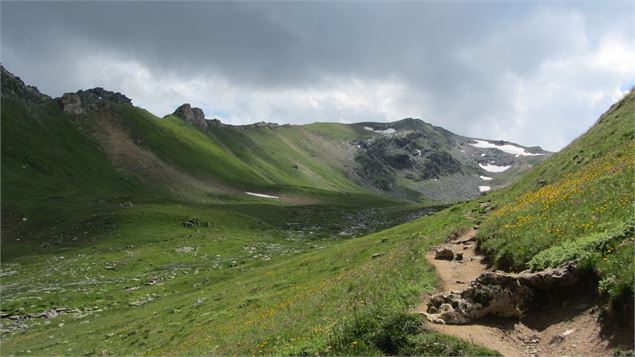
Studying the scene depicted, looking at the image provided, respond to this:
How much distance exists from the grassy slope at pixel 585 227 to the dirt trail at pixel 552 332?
1208 mm

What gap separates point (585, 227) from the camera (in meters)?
19.3

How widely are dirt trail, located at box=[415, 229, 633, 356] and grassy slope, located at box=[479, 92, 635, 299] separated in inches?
47.6

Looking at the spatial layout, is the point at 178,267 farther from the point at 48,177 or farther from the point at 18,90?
the point at 18,90

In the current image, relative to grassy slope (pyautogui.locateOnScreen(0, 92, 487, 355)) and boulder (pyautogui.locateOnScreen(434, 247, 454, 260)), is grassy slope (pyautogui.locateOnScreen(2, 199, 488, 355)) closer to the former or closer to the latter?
grassy slope (pyautogui.locateOnScreen(0, 92, 487, 355))

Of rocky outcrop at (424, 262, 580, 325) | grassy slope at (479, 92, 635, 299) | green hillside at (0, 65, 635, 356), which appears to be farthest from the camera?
green hillside at (0, 65, 635, 356)

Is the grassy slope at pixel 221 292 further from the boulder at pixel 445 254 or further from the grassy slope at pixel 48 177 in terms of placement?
the grassy slope at pixel 48 177

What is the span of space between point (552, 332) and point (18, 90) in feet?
545

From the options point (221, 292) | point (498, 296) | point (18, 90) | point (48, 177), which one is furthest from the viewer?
point (18, 90)

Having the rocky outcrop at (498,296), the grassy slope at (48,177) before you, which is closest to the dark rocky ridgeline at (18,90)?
the grassy slope at (48,177)

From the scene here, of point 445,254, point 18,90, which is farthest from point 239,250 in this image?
point 18,90

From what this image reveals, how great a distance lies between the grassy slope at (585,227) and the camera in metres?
15.7

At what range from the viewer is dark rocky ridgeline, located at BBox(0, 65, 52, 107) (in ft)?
456

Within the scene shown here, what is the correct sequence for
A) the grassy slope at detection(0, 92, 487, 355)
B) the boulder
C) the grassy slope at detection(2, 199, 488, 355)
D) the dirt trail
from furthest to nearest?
1. the boulder
2. the grassy slope at detection(0, 92, 487, 355)
3. the grassy slope at detection(2, 199, 488, 355)
4. the dirt trail

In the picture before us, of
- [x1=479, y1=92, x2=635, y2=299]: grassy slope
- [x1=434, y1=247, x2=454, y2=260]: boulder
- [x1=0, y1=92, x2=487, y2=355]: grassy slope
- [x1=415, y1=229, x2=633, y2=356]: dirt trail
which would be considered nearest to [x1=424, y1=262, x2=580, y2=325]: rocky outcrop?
[x1=415, y1=229, x2=633, y2=356]: dirt trail
